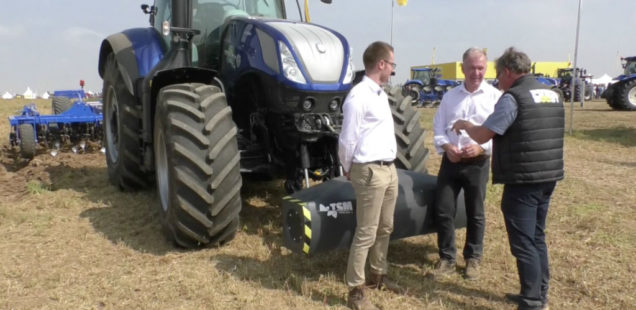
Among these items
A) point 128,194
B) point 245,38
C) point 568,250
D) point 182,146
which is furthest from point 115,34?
point 568,250

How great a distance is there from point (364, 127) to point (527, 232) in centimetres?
111

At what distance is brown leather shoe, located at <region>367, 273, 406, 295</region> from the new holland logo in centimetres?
Answer: 43

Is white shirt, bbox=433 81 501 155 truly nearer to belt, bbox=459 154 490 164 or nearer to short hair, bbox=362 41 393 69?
belt, bbox=459 154 490 164

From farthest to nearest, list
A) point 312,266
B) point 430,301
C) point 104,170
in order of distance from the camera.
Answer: point 104,170, point 312,266, point 430,301

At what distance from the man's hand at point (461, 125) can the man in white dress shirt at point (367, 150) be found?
1.62 feet

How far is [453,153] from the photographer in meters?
3.49

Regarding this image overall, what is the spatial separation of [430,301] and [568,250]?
1522 mm

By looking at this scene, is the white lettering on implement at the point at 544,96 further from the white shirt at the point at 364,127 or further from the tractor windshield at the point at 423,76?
the tractor windshield at the point at 423,76

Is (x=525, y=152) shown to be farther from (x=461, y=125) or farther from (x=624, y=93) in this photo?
(x=624, y=93)

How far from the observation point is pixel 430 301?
127 inches

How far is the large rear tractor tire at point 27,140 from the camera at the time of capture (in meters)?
7.59

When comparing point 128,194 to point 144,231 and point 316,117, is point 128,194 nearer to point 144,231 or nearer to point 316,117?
point 144,231

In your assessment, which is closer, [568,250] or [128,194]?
[568,250]

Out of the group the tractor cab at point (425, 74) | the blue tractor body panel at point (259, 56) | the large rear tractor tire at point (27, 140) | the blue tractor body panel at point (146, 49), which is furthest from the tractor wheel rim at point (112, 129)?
the tractor cab at point (425, 74)
